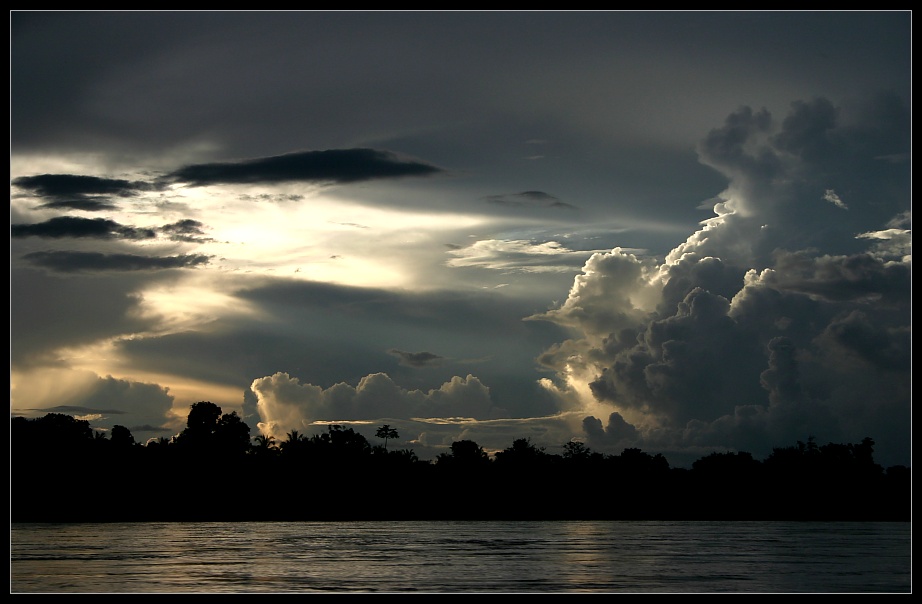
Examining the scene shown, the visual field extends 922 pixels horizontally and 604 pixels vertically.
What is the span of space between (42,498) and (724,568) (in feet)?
510

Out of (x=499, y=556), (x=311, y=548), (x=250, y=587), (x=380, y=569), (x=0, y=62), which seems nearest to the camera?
(x=0, y=62)

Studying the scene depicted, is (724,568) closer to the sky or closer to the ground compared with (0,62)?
closer to the ground

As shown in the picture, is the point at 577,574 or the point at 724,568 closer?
the point at 577,574

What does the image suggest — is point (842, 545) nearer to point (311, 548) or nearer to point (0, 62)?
point (311, 548)

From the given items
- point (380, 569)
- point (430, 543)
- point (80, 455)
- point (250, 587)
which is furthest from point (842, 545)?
point (80, 455)

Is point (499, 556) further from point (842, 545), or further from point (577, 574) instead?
point (842, 545)

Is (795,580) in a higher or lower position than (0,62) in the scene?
lower

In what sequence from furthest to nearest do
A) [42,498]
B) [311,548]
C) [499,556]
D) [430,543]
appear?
[42,498] < [430,543] < [311,548] < [499,556]

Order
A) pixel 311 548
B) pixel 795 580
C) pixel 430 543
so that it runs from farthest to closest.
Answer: pixel 430 543
pixel 311 548
pixel 795 580

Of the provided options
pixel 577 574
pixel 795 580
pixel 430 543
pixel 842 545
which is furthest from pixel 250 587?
pixel 842 545

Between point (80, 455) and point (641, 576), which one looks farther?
point (80, 455)

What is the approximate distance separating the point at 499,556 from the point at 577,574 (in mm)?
21825

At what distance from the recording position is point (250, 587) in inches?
2180

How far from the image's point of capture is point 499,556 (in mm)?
84688
